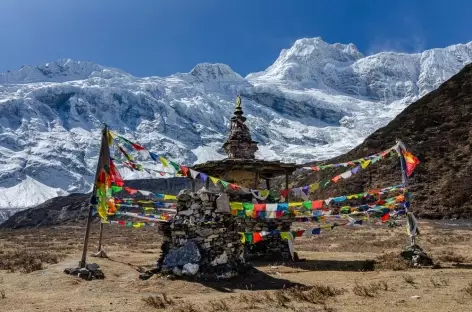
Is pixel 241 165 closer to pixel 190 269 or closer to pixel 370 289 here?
pixel 190 269

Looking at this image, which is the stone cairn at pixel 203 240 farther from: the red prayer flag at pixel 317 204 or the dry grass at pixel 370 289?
the dry grass at pixel 370 289

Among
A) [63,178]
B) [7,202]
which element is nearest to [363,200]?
[7,202]

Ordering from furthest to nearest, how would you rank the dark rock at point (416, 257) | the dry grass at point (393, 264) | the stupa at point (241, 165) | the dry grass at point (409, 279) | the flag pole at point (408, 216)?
the stupa at point (241, 165)
the flag pole at point (408, 216)
the dark rock at point (416, 257)
the dry grass at point (393, 264)
the dry grass at point (409, 279)

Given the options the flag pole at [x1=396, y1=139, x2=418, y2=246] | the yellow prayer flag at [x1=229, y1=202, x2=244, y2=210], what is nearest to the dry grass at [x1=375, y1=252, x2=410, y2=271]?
the flag pole at [x1=396, y1=139, x2=418, y2=246]

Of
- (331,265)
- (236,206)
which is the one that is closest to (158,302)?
(236,206)

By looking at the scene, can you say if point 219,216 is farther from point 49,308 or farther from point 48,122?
point 48,122

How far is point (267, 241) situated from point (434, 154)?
1548 inches

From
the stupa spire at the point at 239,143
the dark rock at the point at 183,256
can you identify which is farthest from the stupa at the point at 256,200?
the dark rock at the point at 183,256

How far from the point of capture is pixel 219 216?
13.3 meters

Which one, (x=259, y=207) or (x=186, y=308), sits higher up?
(x=259, y=207)

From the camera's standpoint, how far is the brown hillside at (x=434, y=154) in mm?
42875

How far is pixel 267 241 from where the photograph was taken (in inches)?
760

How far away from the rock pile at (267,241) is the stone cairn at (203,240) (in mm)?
5351

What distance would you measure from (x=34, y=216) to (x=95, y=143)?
102498 mm
